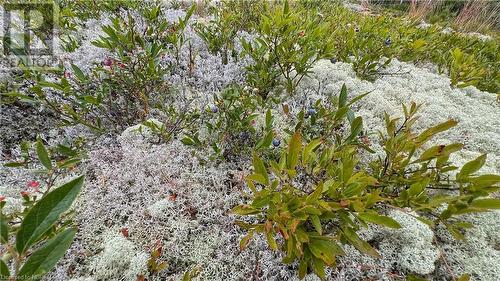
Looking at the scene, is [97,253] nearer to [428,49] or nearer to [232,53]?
[232,53]

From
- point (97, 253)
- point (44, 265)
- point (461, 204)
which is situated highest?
point (44, 265)

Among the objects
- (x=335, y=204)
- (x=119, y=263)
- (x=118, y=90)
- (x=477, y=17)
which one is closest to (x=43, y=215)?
(x=119, y=263)

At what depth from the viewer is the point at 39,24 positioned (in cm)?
290

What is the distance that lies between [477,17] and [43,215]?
28.5 feet

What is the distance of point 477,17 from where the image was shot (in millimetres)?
6527

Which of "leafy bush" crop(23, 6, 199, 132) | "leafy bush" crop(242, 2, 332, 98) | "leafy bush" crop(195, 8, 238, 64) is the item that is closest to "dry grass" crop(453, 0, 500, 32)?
"leafy bush" crop(242, 2, 332, 98)

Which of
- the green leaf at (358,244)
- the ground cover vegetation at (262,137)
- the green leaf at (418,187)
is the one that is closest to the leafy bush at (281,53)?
the ground cover vegetation at (262,137)

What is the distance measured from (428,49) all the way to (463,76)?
0.72 meters

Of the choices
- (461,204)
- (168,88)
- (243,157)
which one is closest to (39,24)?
(168,88)

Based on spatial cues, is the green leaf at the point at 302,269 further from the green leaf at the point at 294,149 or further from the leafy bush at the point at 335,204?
the green leaf at the point at 294,149

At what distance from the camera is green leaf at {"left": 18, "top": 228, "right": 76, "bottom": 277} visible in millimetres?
632

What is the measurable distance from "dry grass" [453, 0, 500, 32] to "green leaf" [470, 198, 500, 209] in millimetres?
6390

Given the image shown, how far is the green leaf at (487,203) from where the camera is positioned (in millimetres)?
1141

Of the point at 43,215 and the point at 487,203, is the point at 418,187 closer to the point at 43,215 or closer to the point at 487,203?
the point at 487,203
